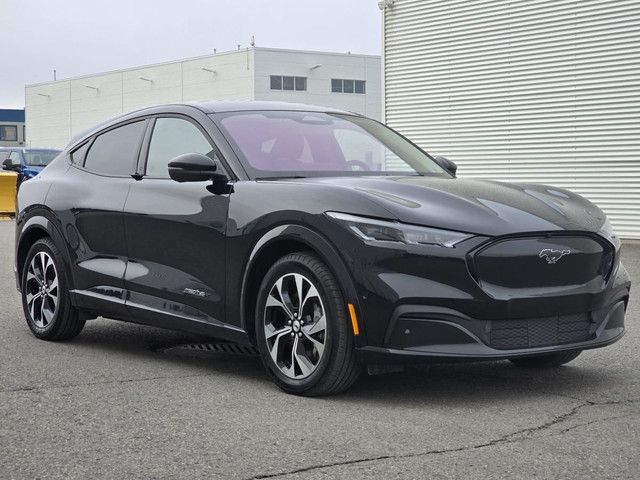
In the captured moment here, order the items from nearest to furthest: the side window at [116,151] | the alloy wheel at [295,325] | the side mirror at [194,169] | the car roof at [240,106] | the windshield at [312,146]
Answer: the alloy wheel at [295,325]
the side mirror at [194,169]
the windshield at [312,146]
the car roof at [240,106]
the side window at [116,151]

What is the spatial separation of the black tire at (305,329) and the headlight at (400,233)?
288 millimetres

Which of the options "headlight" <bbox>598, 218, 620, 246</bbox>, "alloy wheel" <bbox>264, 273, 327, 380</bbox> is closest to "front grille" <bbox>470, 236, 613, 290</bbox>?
"headlight" <bbox>598, 218, 620, 246</bbox>

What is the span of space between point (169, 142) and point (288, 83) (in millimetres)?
63273

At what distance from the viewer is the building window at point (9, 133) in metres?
109

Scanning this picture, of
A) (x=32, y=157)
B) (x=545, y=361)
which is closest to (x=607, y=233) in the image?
(x=545, y=361)

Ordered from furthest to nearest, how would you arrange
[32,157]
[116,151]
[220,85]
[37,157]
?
[220,85]
[37,157]
[32,157]
[116,151]

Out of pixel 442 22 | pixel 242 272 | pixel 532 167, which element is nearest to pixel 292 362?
pixel 242 272

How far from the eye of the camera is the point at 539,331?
16.9 ft

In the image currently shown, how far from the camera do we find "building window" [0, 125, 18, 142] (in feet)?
357

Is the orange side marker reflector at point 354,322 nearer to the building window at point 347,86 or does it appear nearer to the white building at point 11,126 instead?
the building window at point 347,86

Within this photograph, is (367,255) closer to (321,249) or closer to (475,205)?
(321,249)

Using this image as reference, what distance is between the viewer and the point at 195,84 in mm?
68125

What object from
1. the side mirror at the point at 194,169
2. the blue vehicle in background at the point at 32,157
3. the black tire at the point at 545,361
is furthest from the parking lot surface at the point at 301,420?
the blue vehicle in background at the point at 32,157

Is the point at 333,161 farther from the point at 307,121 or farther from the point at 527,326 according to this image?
the point at 527,326
